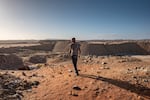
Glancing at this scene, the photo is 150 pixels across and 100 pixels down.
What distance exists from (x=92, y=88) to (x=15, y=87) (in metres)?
3.43

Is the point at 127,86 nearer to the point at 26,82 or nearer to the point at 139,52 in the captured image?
the point at 26,82

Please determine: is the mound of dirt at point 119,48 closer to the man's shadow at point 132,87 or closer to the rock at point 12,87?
the rock at point 12,87

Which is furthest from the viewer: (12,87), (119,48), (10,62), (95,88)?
(119,48)

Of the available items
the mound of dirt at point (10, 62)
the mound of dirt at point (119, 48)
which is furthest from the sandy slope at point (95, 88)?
the mound of dirt at point (119, 48)

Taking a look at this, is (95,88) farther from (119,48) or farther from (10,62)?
(119,48)

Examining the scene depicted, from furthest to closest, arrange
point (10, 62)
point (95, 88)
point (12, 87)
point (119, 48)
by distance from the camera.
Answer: point (119, 48) < point (10, 62) < point (12, 87) < point (95, 88)

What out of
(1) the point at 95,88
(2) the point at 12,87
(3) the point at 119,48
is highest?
(1) the point at 95,88

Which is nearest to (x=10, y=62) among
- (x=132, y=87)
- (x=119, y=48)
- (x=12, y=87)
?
(x=12, y=87)

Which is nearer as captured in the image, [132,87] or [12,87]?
[132,87]

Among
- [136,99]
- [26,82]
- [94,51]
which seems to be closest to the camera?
[136,99]

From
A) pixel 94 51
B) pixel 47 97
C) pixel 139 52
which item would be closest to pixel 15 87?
pixel 47 97

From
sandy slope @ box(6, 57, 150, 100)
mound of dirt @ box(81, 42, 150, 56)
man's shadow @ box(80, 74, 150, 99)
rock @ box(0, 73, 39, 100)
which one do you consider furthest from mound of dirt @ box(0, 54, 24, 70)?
mound of dirt @ box(81, 42, 150, 56)

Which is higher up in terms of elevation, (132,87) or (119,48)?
(132,87)

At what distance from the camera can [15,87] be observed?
10531 mm
